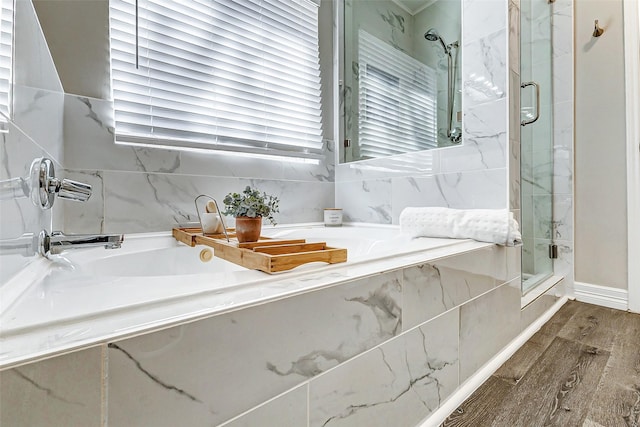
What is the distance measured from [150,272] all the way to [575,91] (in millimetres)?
2899

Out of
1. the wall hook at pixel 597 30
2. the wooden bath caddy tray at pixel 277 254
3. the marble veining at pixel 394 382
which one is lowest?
the marble veining at pixel 394 382

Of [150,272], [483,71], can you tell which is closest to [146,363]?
[150,272]

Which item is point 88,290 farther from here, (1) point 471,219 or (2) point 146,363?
(1) point 471,219

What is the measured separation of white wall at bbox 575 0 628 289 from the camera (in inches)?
80.8

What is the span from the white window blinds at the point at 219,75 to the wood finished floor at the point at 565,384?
1.62 m

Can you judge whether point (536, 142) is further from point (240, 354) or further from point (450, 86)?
point (240, 354)

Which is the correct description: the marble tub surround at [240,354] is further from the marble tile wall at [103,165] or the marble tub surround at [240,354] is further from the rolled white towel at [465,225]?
the rolled white towel at [465,225]

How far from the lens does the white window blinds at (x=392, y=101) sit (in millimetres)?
1910

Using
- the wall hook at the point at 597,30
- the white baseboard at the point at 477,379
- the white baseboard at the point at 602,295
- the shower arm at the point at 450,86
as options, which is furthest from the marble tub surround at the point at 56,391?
the wall hook at the point at 597,30

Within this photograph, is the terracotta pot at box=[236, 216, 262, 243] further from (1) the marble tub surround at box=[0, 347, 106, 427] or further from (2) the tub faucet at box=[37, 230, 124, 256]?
(1) the marble tub surround at box=[0, 347, 106, 427]

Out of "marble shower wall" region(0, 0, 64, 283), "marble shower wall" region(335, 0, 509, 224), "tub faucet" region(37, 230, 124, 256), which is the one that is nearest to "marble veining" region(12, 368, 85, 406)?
"marble shower wall" region(0, 0, 64, 283)

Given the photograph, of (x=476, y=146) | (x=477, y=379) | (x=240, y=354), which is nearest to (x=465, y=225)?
(x=476, y=146)

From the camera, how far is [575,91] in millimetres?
2227

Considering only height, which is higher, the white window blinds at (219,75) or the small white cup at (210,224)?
the white window blinds at (219,75)
